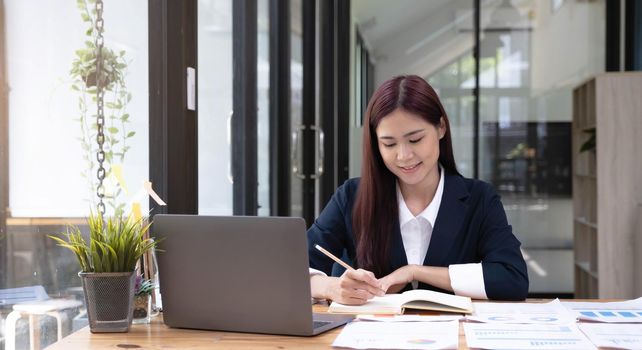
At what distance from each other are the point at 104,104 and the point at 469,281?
0.98m

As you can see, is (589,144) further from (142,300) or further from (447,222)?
(142,300)

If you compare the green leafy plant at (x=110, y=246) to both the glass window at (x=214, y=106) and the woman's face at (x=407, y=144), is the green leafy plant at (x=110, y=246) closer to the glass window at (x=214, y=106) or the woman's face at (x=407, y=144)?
the woman's face at (x=407, y=144)

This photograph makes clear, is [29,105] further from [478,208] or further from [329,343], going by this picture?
[478,208]

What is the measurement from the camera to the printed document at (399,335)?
1.45m

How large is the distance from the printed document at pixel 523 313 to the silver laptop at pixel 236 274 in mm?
325

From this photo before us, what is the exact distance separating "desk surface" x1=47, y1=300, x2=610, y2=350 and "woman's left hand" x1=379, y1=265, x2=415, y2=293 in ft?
1.59

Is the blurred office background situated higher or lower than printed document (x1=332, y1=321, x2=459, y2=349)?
higher

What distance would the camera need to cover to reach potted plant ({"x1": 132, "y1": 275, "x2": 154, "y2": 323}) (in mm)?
1683

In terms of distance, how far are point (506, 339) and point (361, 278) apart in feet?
1.35

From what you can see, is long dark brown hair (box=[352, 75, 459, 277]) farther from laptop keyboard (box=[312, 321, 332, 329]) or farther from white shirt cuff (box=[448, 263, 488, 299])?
laptop keyboard (box=[312, 321, 332, 329])

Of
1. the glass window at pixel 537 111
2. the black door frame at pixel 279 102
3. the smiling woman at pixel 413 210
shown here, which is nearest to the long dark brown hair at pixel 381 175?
the smiling woman at pixel 413 210

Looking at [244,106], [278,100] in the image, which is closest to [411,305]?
[244,106]

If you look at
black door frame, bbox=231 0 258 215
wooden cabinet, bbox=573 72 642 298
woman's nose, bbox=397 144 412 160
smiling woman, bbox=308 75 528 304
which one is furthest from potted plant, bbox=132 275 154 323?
wooden cabinet, bbox=573 72 642 298

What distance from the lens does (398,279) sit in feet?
6.98
